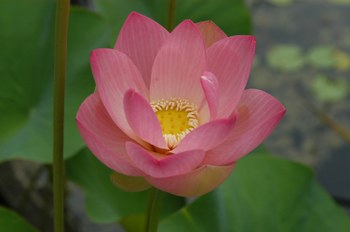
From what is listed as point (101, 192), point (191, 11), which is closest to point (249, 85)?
point (191, 11)

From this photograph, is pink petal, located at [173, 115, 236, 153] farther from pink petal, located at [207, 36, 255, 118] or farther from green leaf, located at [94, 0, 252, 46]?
green leaf, located at [94, 0, 252, 46]

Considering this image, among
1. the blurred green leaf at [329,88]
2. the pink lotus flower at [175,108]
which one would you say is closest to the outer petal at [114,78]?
the pink lotus flower at [175,108]

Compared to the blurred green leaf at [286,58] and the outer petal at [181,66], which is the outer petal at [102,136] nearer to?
the outer petal at [181,66]

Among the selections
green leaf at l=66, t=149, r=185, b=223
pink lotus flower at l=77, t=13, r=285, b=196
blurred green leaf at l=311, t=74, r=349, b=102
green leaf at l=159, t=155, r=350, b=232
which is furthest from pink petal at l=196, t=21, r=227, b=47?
blurred green leaf at l=311, t=74, r=349, b=102

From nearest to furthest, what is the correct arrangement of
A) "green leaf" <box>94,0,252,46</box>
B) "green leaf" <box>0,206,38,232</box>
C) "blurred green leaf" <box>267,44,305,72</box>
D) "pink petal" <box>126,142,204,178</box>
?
"pink petal" <box>126,142,204,178</box>, "green leaf" <box>0,206,38,232</box>, "green leaf" <box>94,0,252,46</box>, "blurred green leaf" <box>267,44,305,72</box>

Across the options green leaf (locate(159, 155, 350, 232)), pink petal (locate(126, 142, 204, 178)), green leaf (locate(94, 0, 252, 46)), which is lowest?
green leaf (locate(159, 155, 350, 232))

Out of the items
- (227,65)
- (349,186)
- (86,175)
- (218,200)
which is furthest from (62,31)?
(349,186)
